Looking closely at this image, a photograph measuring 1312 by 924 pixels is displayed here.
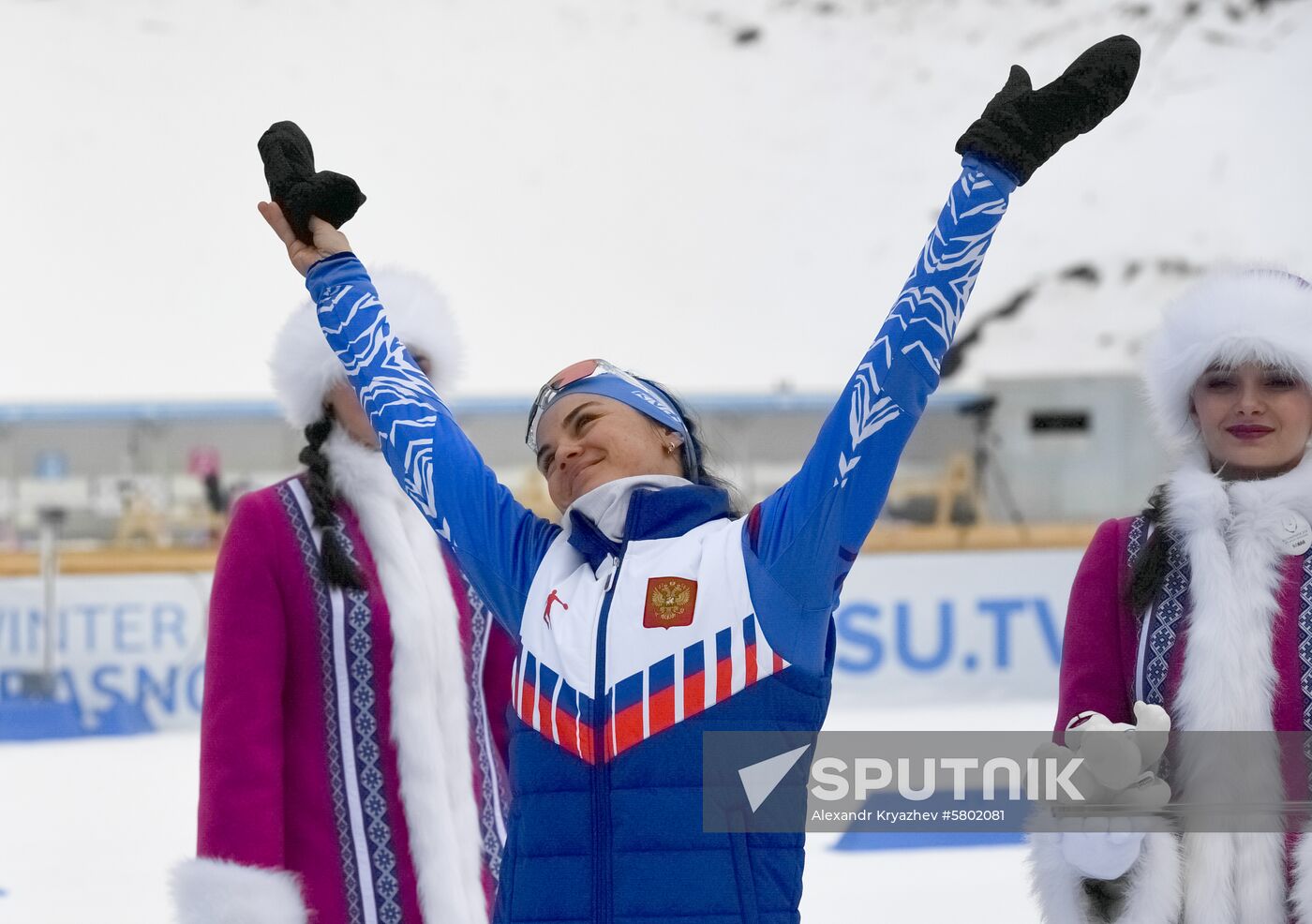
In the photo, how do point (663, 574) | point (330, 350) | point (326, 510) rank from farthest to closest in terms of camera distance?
point (330, 350) < point (326, 510) < point (663, 574)

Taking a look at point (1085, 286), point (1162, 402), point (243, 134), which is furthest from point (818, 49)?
point (1162, 402)

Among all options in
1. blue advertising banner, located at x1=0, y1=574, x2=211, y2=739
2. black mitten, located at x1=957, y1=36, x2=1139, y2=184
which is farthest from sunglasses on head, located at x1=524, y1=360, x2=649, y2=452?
blue advertising banner, located at x1=0, y1=574, x2=211, y2=739

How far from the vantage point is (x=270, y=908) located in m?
1.45

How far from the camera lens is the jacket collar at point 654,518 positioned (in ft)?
3.52

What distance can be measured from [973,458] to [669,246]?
4.43 m

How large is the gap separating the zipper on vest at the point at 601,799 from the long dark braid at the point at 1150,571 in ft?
2.16

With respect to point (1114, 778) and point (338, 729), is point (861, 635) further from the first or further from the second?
point (1114, 778)

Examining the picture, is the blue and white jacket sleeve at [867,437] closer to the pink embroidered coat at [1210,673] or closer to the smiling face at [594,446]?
the smiling face at [594,446]

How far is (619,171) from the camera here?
42.6 ft

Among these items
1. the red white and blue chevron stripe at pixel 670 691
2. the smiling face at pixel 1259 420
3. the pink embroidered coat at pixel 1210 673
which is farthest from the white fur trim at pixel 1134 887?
the red white and blue chevron stripe at pixel 670 691

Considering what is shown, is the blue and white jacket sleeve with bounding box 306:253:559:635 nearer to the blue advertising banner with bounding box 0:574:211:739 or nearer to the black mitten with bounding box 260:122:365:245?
the black mitten with bounding box 260:122:365:245

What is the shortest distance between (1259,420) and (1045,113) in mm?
697

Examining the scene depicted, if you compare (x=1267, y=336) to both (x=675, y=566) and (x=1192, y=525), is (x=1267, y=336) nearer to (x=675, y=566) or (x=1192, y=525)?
(x=1192, y=525)

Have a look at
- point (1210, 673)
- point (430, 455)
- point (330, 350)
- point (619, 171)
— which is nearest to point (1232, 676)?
point (1210, 673)
